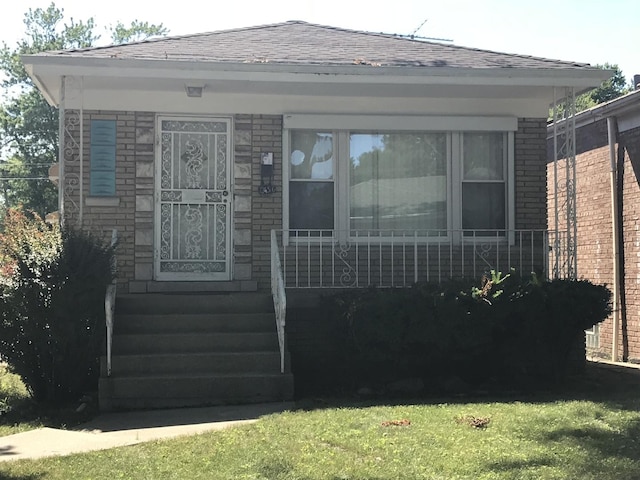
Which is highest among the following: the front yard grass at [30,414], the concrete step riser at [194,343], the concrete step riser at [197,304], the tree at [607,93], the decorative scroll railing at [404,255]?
the tree at [607,93]

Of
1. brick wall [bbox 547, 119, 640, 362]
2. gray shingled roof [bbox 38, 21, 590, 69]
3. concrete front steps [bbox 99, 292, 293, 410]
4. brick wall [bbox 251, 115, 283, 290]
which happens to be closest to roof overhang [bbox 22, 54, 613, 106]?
gray shingled roof [bbox 38, 21, 590, 69]

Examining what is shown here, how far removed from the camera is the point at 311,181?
8812 mm

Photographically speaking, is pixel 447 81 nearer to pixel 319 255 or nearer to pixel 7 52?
pixel 319 255

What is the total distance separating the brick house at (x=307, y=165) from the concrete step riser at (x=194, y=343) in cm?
67

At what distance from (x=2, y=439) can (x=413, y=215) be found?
5.65 metres

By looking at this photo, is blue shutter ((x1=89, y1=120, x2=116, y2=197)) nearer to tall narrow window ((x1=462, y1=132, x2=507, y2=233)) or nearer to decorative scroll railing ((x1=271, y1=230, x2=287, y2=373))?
decorative scroll railing ((x1=271, y1=230, x2=287, y2=373))

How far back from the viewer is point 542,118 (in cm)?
906

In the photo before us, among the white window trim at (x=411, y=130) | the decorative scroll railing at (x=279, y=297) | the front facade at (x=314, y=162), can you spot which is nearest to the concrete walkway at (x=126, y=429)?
the decorative scroll railing at (x=279, y=297)

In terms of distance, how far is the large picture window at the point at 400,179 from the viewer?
8812 millimetres

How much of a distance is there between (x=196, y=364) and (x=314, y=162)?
3352 mm

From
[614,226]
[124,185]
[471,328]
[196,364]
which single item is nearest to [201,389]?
[196,364]

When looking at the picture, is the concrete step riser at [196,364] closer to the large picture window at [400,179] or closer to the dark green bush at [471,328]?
the dark green bush at [471,328]

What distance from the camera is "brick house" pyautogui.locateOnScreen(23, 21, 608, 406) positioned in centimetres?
809

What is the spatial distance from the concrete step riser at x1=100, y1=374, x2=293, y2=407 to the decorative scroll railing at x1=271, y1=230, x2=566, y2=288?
2.01m
